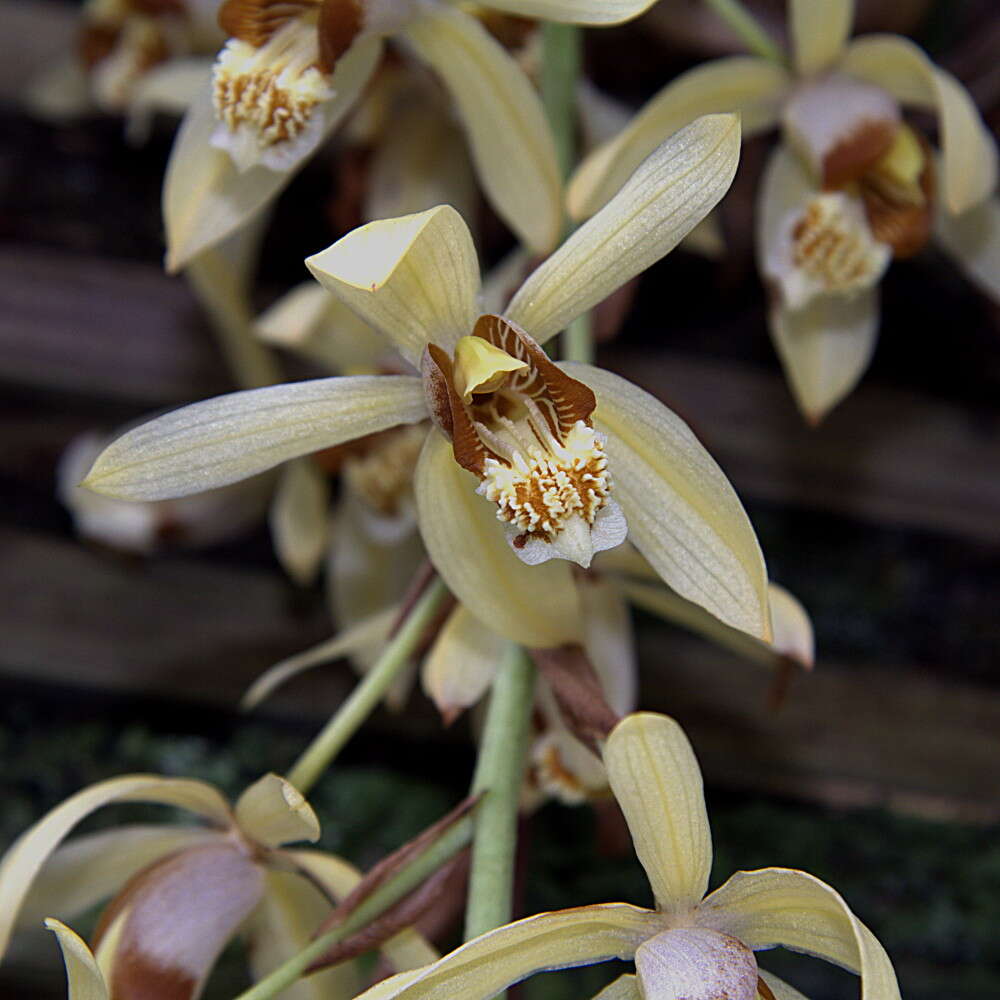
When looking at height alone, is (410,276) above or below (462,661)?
above

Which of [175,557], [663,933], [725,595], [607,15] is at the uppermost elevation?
[607,15]

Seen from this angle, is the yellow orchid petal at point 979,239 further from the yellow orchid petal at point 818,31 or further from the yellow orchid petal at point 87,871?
the yellow orchid petal at point 87,871

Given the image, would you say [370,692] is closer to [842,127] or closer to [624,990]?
[624,990]

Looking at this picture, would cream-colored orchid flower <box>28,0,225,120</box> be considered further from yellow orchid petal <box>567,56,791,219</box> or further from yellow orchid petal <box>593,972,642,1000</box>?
yellow orchid petal <box>593,972,642,1000</box>

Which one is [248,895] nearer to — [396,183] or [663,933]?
[663,933]

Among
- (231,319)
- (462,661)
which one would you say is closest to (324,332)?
(231,319)

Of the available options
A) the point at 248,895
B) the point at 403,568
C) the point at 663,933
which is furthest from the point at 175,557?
the point at 663,933
